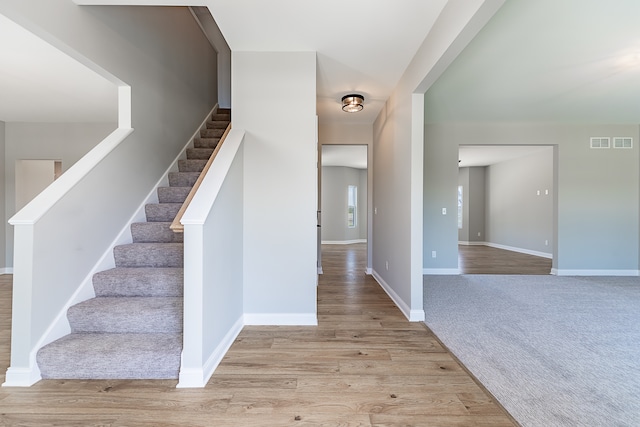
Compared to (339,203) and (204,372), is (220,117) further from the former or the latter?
(339,203)

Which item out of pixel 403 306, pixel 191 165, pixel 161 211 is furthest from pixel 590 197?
pixel 161 211

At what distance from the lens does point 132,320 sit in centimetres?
193

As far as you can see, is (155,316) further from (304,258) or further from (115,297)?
(304,258)

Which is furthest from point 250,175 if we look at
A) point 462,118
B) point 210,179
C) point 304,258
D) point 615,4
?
point 462,118

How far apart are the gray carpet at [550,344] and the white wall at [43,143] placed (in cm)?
581

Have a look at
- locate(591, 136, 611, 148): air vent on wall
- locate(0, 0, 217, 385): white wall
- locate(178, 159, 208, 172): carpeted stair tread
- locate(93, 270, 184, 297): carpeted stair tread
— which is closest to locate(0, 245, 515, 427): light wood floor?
locate(0, 0, 217, 385): white wall

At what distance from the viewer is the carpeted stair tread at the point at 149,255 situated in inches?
92.0

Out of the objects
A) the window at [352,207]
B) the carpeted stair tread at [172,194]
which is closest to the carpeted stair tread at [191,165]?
the carpeted stair tread at [172,194]

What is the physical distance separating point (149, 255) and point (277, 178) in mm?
1304

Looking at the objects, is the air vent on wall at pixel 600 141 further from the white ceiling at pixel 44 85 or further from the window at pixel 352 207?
the white ceiling at pixel 44 85

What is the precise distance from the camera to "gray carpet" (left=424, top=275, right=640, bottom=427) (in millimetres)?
1490

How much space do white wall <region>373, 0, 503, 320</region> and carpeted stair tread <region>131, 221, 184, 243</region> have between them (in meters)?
2.27

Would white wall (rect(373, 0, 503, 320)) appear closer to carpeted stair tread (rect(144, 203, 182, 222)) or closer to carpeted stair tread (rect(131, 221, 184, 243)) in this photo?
carpeted stair tread (rect(131, 221, 184, 243))

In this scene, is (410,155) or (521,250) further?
(521,250)
